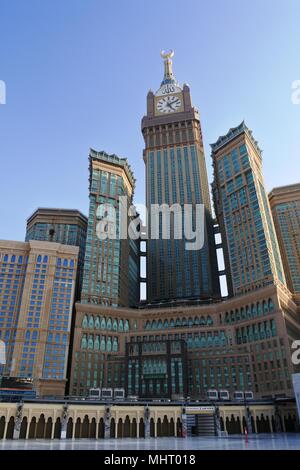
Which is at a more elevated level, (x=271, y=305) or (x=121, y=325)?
(x=271, y=305)

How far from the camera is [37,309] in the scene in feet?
463

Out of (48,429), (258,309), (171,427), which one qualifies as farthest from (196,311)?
(48,429)

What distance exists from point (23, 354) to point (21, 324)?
36.7 feet

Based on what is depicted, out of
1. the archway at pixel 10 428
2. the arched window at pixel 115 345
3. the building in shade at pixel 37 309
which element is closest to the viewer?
the archway at pixel 10 428

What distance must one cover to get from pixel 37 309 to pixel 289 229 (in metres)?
132

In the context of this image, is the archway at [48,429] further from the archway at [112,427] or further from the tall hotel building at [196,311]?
the tall hotel building at [196,311]

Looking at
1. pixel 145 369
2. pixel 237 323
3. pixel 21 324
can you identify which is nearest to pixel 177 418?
pixel 145 369

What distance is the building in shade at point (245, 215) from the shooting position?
5778 inches

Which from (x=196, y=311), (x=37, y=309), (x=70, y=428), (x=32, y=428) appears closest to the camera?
(x=32, y=428)

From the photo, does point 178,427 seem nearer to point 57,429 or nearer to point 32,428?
point 57,429

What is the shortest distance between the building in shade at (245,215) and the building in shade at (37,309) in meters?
71.1

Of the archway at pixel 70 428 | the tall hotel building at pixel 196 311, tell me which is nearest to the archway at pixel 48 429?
the archway at pixel 70 428

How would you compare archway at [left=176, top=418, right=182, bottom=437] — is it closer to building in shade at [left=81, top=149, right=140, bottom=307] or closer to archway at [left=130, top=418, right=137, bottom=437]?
archway at [left=130, top=418, right=137, bottom=437]

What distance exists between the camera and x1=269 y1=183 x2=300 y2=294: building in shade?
588 ft
